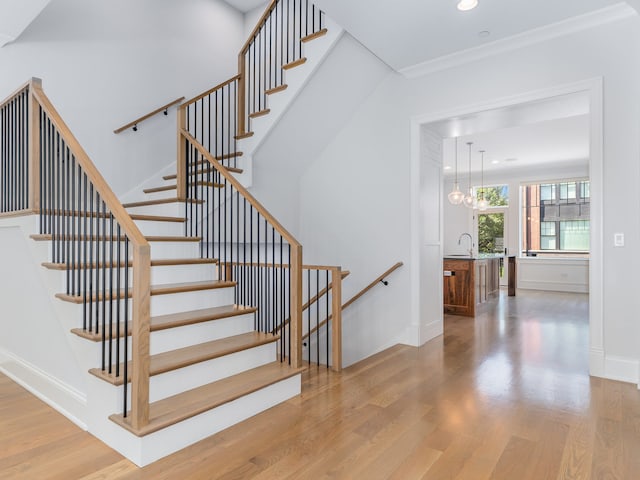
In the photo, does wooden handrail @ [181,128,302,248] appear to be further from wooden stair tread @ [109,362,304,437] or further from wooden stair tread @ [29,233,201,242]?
wooden stair tread @ [109,362,304,437]

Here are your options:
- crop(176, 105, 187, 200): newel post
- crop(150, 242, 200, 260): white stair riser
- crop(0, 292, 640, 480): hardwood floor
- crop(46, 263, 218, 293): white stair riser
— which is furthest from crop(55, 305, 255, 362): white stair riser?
crop(176, 105, 187, 200): newel post

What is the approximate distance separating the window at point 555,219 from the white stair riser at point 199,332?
29.1 ft

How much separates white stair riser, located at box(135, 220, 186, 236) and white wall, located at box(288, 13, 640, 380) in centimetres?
191

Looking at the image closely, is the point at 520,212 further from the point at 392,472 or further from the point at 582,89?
the point at 392,472

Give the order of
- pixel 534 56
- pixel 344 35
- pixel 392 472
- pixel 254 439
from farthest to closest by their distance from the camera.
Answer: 1. pixel 344 35
2. pixel 534 56
3. pixel 254 439
4. pixel 392 472

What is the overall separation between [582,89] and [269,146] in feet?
9.98

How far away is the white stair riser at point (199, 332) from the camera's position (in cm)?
258

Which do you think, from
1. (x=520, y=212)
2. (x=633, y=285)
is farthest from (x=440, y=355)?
(x=520, y=212)

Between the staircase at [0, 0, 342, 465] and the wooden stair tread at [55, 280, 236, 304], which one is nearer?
the staircase at [0, 0, 342, 465]

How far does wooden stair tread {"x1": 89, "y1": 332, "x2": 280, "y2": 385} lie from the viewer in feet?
7.24

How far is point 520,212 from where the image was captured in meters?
9.71

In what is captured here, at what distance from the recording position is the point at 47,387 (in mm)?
2717

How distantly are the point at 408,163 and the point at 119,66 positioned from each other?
3543 millimetres

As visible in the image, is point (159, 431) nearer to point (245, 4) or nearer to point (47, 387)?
point (47, 387)
